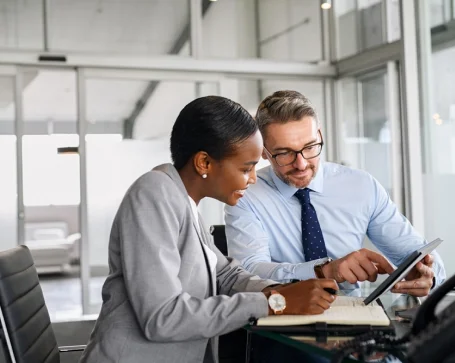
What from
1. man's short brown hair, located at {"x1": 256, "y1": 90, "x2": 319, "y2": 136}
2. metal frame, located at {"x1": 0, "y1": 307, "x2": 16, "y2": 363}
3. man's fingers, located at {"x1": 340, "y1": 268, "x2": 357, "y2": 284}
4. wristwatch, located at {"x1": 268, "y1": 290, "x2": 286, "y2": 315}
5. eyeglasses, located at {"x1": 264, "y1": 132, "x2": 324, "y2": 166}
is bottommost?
metal frame, located at {"x1": 0, "y1": 307, "x2": 16, "y2": 363}

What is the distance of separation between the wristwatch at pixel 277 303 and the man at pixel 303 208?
2.07 feet

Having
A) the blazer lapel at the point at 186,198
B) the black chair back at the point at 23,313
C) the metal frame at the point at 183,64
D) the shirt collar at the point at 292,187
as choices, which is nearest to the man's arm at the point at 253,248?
the shirt collar at the point at 292,187

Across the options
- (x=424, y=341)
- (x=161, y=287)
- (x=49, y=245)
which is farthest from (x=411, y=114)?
(x=424, y=341)

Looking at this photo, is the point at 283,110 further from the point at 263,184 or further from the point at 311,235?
the point at 311,235

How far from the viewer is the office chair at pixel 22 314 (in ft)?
5.16

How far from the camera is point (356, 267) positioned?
1.73 m

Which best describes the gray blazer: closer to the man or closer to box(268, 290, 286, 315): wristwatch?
box(268, 290, 286, 315): wristwatch

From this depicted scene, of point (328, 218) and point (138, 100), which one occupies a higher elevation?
point (138, 100)

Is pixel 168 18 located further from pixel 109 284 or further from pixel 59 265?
pixel 109 284

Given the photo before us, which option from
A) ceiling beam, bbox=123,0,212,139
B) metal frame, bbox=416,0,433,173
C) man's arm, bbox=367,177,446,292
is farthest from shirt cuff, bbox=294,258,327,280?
ceiling beam, bbox=123,0,212,139

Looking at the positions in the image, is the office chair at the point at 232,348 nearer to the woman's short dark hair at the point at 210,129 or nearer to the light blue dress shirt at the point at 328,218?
the light blue dress shirt at the point at 328,218

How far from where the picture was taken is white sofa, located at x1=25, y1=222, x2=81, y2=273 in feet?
20.3

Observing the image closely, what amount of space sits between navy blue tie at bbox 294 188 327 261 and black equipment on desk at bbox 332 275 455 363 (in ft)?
3.27

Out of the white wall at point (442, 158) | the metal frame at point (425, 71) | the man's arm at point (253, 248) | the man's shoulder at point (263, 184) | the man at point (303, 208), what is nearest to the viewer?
the man's arm at point (253, 248)
